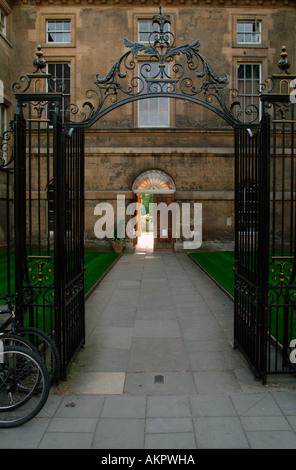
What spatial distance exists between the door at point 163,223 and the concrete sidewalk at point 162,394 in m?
10.9

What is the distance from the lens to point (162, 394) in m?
4.18

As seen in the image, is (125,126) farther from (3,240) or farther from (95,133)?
(3,240)

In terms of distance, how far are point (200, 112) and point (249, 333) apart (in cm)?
1498

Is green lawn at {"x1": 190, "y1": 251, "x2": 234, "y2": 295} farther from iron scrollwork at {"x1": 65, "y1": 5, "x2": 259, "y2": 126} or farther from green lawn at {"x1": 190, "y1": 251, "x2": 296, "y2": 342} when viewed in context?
iron scrollwork at {"x1": 65, "y1": 5, "x2": 259, "y2": 126}

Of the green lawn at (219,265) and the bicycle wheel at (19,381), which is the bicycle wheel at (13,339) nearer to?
the bicycle wheel at (19,381)

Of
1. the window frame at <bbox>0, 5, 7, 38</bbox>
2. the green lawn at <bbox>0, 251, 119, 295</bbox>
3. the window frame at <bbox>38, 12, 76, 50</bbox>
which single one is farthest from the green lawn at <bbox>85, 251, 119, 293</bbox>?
the window frame at <bbox>0, 5, 7, 38</bbox>

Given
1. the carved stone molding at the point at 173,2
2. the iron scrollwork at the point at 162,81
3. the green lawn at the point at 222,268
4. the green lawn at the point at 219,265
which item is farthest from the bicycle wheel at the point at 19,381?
the carved stone molding at the point at 173,2

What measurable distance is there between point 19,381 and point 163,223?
15.0m

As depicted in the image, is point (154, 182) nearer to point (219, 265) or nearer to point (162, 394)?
point (219, 265)

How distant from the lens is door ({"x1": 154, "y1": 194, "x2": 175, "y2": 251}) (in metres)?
18.3

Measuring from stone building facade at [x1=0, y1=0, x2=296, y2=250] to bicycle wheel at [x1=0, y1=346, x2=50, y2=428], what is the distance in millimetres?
14270

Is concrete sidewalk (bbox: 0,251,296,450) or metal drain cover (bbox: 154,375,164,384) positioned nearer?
concrete sidewalk (bbox: 0,251,296,450)

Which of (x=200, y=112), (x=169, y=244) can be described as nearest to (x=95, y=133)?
(x=200, y=112)

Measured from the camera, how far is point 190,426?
137 inches
